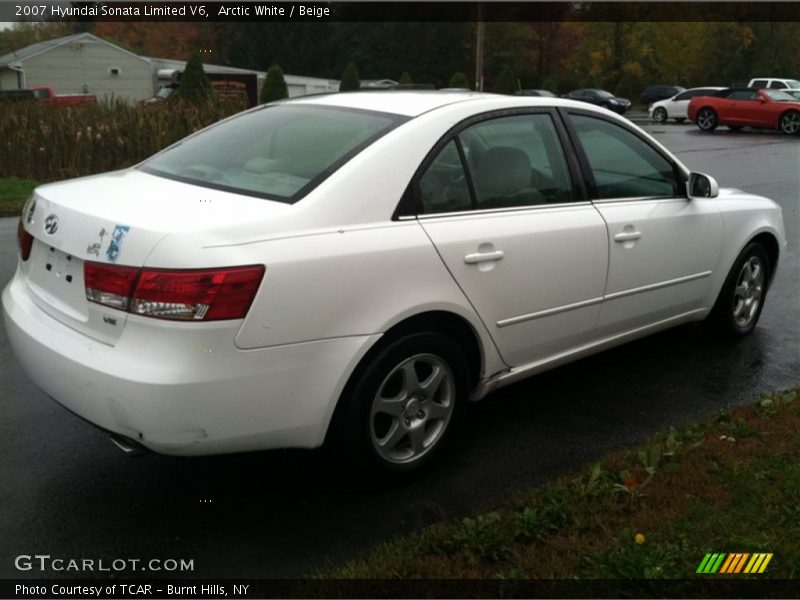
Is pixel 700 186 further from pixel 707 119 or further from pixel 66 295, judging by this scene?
pixel 707 119

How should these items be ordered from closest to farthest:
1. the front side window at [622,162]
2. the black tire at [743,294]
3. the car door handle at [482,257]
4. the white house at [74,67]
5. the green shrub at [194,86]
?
the car door handle at [482,257] → the front side window at [622,162] → the black tire at [743,294] → the green shrub at [194,86] → the white house at [74,67]

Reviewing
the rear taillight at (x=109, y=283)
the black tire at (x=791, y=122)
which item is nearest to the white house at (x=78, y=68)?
the black tire at (x=791, y=122)

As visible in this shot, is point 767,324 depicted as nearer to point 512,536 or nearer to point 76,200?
point 512,536

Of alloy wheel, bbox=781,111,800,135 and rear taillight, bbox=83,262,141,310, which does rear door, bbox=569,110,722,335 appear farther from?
alloy wheel, bbox=781,111,800,135

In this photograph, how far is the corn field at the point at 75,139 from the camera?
15430 millimetres

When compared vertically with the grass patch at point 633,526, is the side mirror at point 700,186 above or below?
above

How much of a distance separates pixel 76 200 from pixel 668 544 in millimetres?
2697

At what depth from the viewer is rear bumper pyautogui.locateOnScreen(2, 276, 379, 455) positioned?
3070 mm

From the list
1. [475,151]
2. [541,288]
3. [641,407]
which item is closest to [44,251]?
[475,151]

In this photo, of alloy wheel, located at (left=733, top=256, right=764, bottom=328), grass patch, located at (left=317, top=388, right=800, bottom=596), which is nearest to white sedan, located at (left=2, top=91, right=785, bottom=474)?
grass patch, located at (left=317, top=388, right=800, bottom=596)

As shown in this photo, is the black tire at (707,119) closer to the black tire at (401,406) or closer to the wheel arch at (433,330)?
the wheel arch at (433,330)

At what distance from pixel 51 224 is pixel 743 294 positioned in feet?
14.3

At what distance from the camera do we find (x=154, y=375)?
10.1 ft

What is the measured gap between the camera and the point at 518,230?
4043 millimetres
